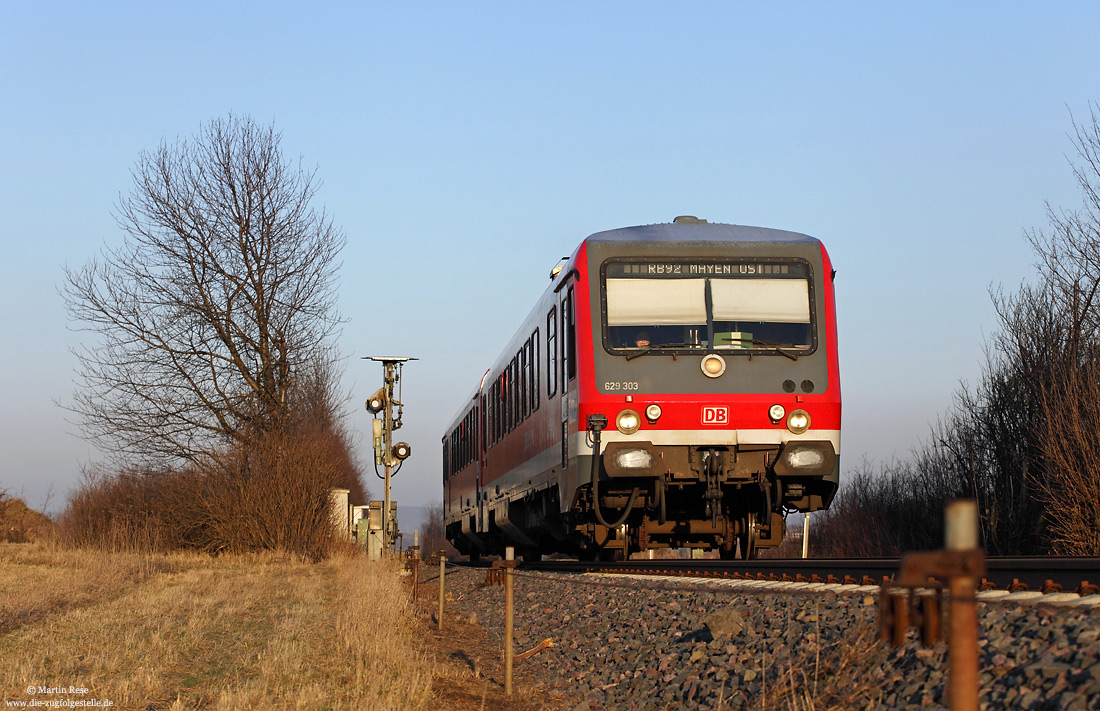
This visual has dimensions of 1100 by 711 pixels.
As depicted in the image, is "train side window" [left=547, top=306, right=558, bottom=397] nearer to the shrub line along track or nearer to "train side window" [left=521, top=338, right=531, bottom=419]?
"train side window" [left=521, top=338, right=531, bottom=419]

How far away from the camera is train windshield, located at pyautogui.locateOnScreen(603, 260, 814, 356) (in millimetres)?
11094

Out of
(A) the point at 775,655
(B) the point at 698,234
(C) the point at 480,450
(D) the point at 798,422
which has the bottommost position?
(A) the point at 775,655

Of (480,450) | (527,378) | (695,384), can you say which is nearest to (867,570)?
(695,384)

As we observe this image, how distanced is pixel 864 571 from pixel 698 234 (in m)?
4.45

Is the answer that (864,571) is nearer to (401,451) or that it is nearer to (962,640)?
(962,640)

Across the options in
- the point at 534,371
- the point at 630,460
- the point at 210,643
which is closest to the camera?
the point at 210,643

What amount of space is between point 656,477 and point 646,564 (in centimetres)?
239

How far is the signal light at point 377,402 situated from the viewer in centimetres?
2448

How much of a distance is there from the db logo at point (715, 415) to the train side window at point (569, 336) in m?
1.41

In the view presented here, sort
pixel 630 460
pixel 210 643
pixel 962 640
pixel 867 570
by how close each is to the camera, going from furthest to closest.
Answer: pixel 630 460
pixel 210 643
pixel 867 570
pixel 962 640

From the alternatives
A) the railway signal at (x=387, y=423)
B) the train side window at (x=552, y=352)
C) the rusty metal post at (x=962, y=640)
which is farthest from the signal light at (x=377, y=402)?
the rusty metal post at (x=962, y=640)

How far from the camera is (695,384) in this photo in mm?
10906

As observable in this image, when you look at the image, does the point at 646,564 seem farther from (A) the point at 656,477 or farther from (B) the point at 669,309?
(B) the point at 669,309

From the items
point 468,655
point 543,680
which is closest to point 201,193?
point 468,655
